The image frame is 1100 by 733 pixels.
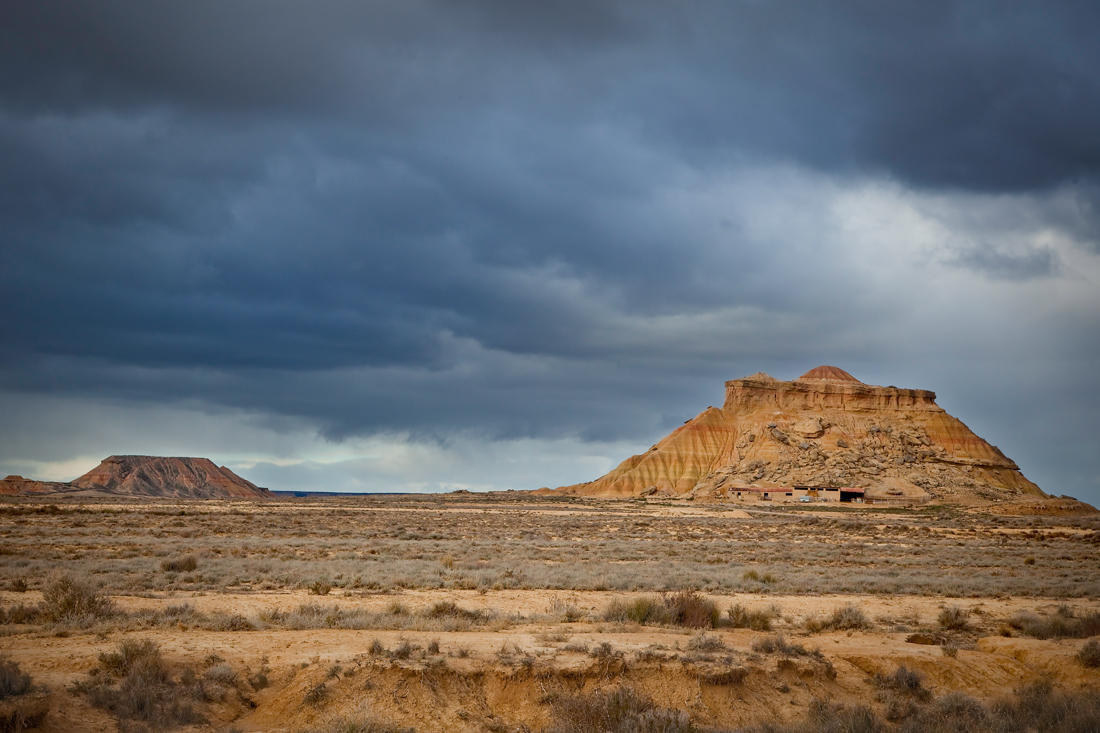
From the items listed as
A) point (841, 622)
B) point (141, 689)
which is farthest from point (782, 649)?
point (141, 689)

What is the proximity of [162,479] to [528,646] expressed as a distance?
191 metres

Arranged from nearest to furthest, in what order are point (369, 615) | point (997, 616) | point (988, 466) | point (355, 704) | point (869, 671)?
point (355, 704), point (869, 671), point (369, 615), point (997, 616), point (988, 466)

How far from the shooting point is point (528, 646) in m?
12.9

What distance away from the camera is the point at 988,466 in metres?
139

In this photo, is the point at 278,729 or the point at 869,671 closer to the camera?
the point at 278,729

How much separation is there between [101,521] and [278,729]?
4455 centimetres

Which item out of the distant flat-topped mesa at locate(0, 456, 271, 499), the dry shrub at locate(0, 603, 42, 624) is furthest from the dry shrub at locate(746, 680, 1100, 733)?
the distant flat-topped mesa at locate(0, 456, 271, 499)

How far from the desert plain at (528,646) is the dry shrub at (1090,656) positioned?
4cm

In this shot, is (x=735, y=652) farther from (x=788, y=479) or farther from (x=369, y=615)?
(x=788, y=479)

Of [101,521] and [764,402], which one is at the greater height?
[764,402]

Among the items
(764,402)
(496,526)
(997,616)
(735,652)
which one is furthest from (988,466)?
(735,652)

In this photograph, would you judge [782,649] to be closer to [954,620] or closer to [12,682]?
[954,620]

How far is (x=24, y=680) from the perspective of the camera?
31.7 ft

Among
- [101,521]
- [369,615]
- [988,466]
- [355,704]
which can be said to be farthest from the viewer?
[988,466]
